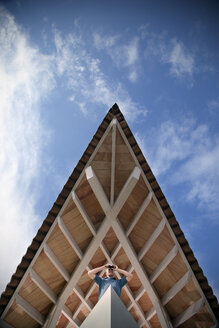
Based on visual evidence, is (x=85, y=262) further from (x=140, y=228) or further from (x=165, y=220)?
(x=165, y=220)

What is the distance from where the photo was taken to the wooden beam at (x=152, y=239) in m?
5.51

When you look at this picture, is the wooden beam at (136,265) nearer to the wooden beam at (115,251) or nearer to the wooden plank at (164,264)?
the wooden plank at (164,264)

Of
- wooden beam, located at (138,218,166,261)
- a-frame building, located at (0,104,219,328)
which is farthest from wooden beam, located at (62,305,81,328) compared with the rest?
wooden beam, located at (138,218,166,261)

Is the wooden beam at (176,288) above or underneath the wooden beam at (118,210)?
underneath

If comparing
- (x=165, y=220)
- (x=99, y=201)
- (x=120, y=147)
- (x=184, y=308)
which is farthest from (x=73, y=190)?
(x=184, y=308)

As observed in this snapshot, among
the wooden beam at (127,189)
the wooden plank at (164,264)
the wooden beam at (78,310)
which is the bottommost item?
the wooden plank at (164,264)

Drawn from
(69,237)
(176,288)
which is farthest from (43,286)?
(176,288)

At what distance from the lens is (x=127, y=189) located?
542 cm

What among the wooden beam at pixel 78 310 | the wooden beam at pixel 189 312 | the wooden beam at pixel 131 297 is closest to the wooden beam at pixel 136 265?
the wooden beam at pixel 189 312

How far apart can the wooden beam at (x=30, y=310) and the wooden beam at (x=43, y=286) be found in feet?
1.51

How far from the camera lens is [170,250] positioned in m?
5.74

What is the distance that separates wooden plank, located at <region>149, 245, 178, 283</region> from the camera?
17.9ft

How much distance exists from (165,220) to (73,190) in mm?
2368

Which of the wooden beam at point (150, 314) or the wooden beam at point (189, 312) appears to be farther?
the wooden beam at point (150, 314)
